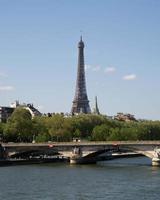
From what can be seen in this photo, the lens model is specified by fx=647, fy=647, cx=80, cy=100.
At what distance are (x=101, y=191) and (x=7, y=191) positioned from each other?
4848 mm

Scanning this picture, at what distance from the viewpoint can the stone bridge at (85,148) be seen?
54.0 metres

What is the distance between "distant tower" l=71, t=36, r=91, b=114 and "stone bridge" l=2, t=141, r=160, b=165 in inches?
1984

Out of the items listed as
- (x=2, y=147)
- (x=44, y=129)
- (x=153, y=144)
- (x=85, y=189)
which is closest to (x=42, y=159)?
(x=2, y=147)

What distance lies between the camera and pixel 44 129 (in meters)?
74.8

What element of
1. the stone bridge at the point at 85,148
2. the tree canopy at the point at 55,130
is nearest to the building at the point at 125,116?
the tree canopy at the point at 55,130

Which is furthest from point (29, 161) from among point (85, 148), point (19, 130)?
point (19, 130)

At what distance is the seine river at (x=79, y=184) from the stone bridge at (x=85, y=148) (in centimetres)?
710

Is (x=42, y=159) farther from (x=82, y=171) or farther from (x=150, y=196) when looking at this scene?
(x=150, y=196)

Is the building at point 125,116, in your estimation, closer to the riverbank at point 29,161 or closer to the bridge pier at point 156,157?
the riverbank at point 29,161

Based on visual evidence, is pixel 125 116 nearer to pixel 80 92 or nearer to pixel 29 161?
pixel 80 92

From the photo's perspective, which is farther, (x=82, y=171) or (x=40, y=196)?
(x=82, y=171)

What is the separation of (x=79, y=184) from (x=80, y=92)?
251 feet

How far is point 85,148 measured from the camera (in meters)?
57.3

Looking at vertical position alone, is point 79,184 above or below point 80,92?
below
